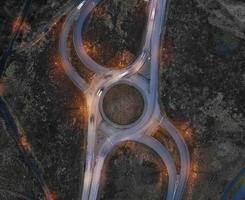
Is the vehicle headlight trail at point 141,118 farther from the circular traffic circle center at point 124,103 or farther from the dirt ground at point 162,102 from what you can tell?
the dirt ground at point 162,102

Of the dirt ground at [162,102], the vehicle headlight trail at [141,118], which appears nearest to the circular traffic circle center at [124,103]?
the vehicle headlight trail at [141,118]

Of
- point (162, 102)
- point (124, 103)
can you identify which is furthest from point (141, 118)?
point (162, 102)

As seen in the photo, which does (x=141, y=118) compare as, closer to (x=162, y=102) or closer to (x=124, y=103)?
(x=124, y=103)

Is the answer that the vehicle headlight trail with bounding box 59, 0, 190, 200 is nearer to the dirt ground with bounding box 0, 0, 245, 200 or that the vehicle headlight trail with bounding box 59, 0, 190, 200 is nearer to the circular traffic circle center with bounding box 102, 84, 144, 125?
the circular traffic circle center with bounding box 102, 84, 144, 125

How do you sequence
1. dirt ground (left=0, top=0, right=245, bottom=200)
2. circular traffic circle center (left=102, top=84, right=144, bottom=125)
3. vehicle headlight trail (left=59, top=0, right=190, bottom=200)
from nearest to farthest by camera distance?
dirt ground (left=0, top=0, right=245, bottom=200), vehicle headlight trail (left=59, top=0, right=190, bottom=200), circular traffic circle center (left=102, top=84, right=144, bottom=125)

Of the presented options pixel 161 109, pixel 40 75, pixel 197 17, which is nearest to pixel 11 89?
pixel 40 75

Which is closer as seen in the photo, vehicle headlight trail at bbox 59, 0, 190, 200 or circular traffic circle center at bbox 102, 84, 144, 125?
vehicle headlight trail at bbox 59, 0, 190, 200

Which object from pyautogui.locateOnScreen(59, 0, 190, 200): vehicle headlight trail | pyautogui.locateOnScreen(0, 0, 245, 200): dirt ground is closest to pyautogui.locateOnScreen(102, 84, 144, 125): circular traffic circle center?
pyautogui.locateOnScreen(59, 0, 190, 200): vehicle headlight trail

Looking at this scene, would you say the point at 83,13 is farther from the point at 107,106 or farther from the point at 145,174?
the point at 145,174

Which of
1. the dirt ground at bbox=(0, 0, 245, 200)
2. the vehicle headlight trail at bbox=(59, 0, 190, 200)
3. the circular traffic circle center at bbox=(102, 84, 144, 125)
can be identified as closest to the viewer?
the dirt ground at bbox=(0, 0, 245, 200)
